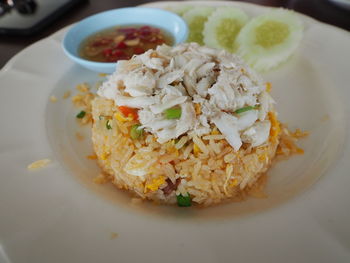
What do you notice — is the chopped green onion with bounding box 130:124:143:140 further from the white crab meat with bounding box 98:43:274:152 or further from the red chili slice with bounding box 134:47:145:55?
the red chili slice with bounding box 134:47:145:55

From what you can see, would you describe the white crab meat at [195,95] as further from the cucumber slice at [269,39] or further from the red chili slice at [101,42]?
the red chili slice at [101,42]

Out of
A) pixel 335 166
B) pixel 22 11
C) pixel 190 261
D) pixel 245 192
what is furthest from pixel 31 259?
pixel 22 11

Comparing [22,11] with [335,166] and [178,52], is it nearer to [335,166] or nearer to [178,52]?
[178,52]

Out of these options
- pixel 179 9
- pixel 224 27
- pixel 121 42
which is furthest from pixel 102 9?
pixel 224 27

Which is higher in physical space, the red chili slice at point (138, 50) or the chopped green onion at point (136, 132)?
the chopped green onion at point (136, 132)

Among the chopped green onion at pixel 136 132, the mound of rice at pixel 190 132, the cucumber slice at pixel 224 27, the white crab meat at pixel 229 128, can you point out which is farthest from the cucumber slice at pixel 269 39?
the chopped green onion at pixel 136 132
